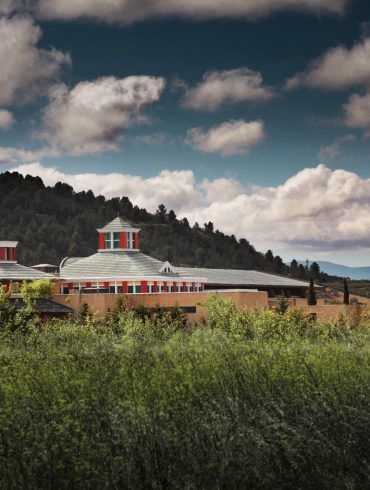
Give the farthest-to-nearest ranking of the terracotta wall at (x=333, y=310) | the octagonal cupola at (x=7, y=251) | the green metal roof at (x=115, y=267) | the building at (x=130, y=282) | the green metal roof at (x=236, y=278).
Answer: the green metal roof at (x=236, y=278) < the green metal roof at (x=115, y=267) < the octagonal cupola at (x=7, y=251) < the terracotta wall at (x=333, y=310) < the building at (x=130, y=282)

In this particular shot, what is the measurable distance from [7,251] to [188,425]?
4841 cm

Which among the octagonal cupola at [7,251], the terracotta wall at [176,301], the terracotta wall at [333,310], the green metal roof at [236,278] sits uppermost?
the octagonal cupola at [7,251]

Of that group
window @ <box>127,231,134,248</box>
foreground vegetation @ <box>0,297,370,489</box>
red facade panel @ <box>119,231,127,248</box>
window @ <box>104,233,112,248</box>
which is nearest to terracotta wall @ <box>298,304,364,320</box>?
window @ <box>127,231,134,248</box>

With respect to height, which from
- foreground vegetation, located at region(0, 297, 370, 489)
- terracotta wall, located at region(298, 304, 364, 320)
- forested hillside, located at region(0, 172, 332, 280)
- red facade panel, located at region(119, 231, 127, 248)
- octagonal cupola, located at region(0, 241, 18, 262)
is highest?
forested hillside, located at region(0, 172, 332, 280)

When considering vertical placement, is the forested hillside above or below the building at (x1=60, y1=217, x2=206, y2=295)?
above

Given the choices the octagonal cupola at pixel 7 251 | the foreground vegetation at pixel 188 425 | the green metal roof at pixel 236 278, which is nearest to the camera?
the foreground vegetation at pixel 188 425

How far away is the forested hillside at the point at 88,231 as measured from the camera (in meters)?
144

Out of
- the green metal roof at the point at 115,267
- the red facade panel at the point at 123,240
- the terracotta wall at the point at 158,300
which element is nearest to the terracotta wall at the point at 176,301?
the terracotta wall at the point at 158,300

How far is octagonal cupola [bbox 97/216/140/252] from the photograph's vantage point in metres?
67.2

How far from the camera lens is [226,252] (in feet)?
525

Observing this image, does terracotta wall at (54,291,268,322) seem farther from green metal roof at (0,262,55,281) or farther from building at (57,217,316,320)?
green metal roof at (0,262,55,281)

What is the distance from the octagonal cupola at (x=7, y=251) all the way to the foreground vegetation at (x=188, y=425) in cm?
3916

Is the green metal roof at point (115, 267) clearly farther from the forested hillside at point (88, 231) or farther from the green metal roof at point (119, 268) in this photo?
the forested hillside at point (88, 231)

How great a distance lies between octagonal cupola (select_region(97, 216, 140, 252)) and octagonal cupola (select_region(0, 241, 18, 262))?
27.1ft
